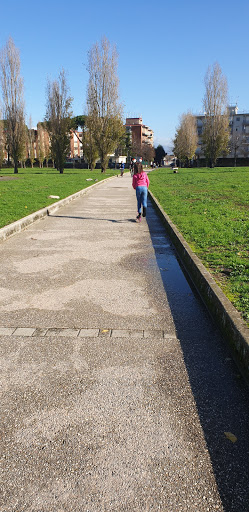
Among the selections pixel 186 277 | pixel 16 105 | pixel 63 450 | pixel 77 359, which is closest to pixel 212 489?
pixel 63 450

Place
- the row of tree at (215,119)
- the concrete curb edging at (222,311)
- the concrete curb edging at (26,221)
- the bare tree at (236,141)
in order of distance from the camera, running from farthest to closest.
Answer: the bare tree at (236,141), the row of tree at (215,119), the concrete curb edging at (26,221), the concrete curb edging at (222,311)

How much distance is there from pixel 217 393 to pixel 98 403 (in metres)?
0.90

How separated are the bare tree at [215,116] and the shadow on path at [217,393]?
58514 mm

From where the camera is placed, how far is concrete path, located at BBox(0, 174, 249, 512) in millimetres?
2115

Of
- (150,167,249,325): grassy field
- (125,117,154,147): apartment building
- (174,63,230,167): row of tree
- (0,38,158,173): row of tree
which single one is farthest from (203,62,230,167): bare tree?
(125,117,154,147): apartment building

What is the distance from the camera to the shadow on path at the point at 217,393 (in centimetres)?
219

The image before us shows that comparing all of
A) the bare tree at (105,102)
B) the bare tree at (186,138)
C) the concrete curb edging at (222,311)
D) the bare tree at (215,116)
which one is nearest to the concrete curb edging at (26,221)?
the concrete curb edging at (222,311)

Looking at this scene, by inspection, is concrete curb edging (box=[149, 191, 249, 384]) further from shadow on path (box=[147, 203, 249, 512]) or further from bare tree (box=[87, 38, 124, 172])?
bare tree (box=[87, 38, 124, 172])

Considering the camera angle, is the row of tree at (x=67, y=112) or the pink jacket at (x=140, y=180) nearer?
the pink jacket at (x=140, y=180)

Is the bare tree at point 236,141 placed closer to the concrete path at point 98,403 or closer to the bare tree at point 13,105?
the bare tree at point 13,105

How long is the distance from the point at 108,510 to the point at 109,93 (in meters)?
43.7

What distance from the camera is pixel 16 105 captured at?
155 ft

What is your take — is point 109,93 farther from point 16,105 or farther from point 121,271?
point 121,271

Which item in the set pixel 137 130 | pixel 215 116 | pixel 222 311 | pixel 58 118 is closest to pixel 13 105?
pixel 58 118
